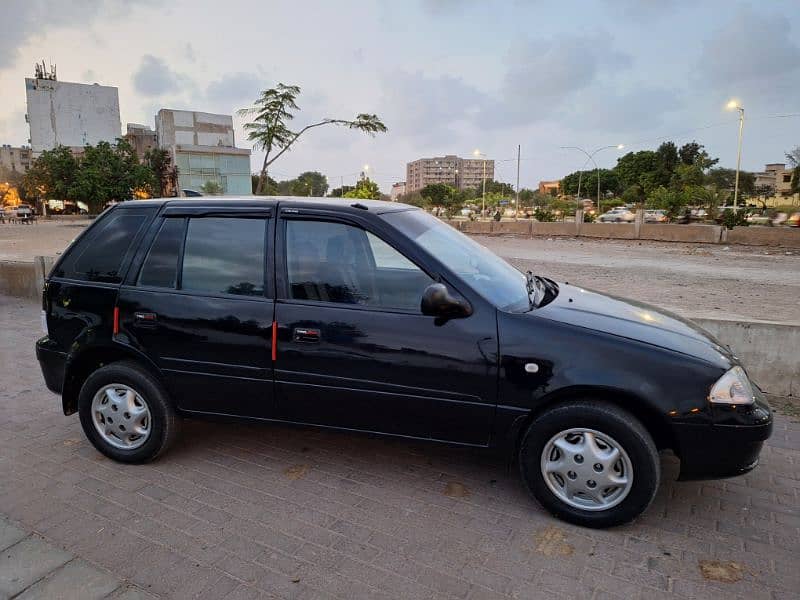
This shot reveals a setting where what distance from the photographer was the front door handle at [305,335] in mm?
3232

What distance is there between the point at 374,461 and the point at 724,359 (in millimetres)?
2211

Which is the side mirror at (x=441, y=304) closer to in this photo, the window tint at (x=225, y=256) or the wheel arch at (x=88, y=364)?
the window tint at (x=225, y=256)

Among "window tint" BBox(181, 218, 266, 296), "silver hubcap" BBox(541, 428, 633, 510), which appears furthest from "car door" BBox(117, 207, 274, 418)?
"silver hubcap" BBox(541, 428, 633, 510)

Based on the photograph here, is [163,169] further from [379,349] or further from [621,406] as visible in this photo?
[621,406]

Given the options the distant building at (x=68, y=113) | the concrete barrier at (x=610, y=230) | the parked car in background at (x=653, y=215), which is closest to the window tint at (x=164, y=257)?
the concrete barrier at (x=610, y=230)

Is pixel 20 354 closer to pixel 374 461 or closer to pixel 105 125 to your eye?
pixel 374 461

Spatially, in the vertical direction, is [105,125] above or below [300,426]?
above

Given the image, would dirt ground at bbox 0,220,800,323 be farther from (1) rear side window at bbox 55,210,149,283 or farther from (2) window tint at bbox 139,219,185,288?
(1) rear side window at bbox 55,210,149,283

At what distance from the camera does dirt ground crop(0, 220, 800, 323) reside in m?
9.62

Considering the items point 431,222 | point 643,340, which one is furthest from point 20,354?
point 643,340

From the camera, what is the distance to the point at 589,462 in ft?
9.55

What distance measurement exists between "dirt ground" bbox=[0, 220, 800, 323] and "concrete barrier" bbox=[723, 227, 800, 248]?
0.73 meters

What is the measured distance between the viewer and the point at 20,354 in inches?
255

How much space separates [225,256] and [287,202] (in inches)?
20.4
